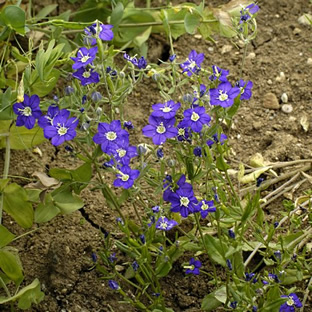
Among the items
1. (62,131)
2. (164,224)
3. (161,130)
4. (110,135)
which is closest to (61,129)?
(62,131)

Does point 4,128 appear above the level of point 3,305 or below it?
above

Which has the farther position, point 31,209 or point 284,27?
point 284,27

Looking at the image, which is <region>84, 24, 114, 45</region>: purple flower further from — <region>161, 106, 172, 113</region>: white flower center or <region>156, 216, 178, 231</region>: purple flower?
<region>156, 216, 178, 231</region>: purple flower

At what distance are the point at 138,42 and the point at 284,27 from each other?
71cm

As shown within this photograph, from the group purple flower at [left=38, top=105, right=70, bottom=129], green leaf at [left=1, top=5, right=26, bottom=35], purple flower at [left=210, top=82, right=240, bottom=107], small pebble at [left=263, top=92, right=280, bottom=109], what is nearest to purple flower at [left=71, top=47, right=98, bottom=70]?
purple flower at [left=38, top=105, right=70, bottom=129]

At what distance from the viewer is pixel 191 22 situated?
287 cm

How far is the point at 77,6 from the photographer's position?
340cm

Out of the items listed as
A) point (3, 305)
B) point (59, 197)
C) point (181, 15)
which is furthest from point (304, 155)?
point (3, 305)

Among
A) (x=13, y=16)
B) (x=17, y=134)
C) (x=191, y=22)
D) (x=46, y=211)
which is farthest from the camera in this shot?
(x=191, y=22)

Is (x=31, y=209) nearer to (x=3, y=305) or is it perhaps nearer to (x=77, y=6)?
(x=3, y=305)

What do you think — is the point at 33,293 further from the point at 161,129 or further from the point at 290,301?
the point at 290,301

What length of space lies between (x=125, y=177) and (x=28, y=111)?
0.38 meters

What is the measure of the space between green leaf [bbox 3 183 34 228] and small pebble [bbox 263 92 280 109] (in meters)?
1.13

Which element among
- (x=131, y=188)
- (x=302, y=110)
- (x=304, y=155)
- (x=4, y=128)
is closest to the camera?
(x=131, y=188)
